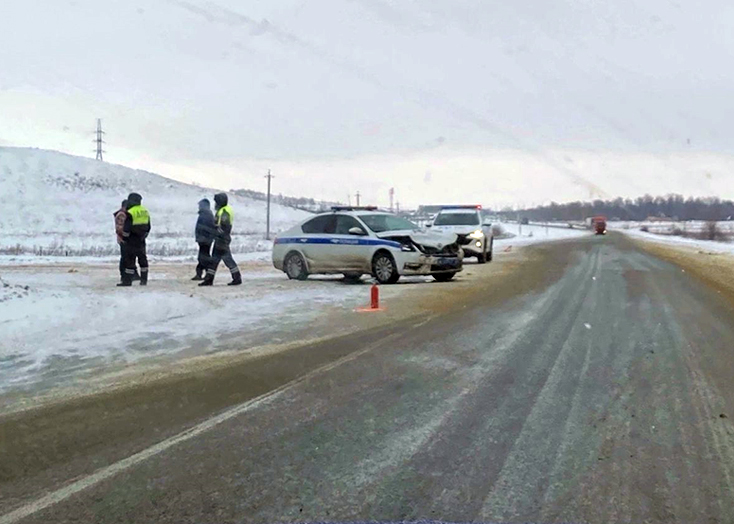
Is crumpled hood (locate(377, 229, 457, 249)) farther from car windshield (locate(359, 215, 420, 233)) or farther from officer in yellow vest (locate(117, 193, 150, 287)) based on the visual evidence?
officer in yellow vest (locate(117, 193, 150, 287))

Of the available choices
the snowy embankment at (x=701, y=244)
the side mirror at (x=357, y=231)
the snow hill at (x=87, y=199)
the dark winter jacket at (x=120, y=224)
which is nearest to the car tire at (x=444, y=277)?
the side mirror at (x=357, y=231)

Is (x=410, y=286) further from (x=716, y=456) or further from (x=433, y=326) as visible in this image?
(x=716, y=456)

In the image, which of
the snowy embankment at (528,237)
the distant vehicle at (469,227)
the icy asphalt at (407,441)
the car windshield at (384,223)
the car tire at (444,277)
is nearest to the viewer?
the icy asphalt at (407,441)

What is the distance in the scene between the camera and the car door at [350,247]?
16.6 meters

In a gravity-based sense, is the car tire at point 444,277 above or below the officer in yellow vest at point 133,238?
below

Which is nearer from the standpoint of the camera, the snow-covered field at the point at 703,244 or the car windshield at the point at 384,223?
the car windshield at the point at 384,223

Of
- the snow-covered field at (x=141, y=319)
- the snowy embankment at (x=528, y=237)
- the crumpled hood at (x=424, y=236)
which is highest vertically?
the crumpled hood at (x=424, y=236)

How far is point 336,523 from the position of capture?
143 inches

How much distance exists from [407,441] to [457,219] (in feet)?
73.0

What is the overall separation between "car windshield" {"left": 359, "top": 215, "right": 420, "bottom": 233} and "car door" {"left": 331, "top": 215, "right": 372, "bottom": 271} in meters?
0.30

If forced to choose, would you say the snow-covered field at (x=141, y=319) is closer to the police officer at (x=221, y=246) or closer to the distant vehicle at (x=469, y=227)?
the police officer at (x=221, y=246)

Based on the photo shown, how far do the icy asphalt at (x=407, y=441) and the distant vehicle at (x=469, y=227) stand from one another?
16921 millimetres

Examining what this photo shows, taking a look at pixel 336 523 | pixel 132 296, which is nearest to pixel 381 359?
pixel 336 523

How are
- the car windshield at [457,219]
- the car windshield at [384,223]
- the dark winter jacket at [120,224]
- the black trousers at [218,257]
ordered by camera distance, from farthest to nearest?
the car windshield at [457,219] → the car windshield at [384,223] → the black trousers at [218,257] → the dark winter jacket at [120,224]
